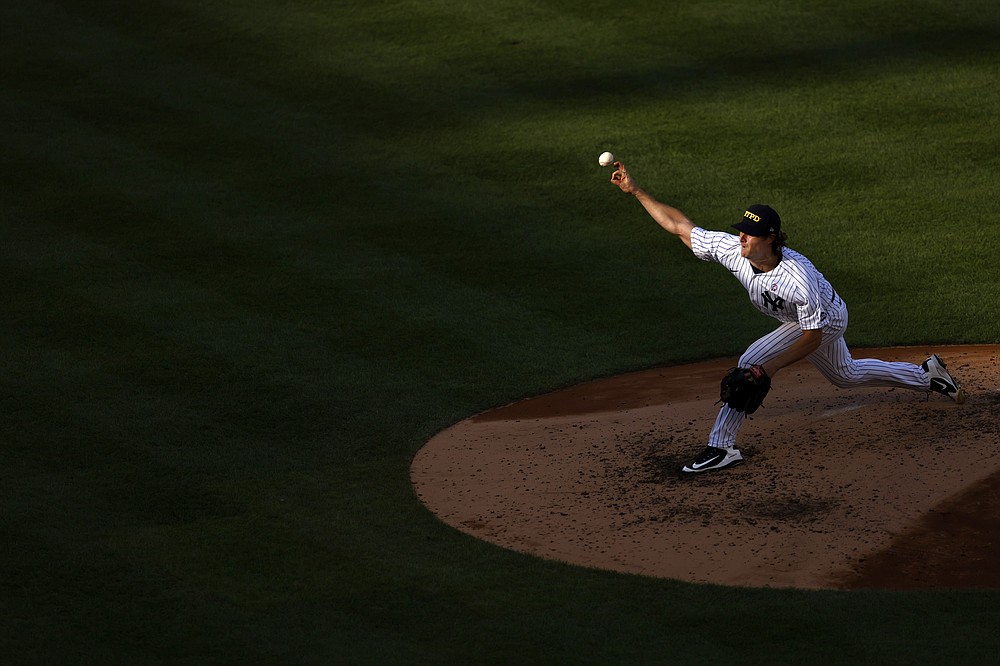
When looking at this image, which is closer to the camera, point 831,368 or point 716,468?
point 716,468

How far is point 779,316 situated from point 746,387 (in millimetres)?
619

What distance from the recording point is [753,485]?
25.0 ft

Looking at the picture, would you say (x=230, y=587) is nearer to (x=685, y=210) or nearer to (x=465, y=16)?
(x=685, y=210)

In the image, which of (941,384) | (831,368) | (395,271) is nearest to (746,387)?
(831,368)

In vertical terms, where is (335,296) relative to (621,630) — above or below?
above

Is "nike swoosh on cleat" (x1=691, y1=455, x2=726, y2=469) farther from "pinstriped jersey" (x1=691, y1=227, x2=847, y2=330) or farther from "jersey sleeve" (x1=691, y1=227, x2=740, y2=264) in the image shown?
"jersey sleeve" (x1=691, y1=227, x2=740, y2=264)

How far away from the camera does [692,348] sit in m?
9.98

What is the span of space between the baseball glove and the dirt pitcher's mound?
0.42 m

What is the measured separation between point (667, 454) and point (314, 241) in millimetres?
4638

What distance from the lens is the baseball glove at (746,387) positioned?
24.7 feet

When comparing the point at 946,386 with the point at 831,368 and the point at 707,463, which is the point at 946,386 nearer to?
the point at 831,368

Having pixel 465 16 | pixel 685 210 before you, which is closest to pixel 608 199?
pixel 685 210

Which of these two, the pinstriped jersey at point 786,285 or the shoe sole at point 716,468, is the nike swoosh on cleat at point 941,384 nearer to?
the pinstriped jersey at point 786,285

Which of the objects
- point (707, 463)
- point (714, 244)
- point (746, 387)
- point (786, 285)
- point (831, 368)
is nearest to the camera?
point (746, 387)
